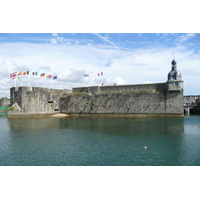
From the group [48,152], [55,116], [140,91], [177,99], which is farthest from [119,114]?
[48,152]

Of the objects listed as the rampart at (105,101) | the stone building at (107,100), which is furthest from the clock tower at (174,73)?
the rampart at (105,101)

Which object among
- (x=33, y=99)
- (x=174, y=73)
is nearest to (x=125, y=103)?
(x=33, y=99)

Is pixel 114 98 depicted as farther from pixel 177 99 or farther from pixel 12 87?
pixel 12 87

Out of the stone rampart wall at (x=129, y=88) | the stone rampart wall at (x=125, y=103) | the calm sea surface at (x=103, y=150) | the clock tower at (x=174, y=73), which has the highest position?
the clock tower at (x=174, y=73)

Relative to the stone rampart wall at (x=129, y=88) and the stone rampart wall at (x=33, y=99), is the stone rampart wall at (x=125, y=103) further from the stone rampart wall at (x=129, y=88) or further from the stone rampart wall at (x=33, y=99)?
the stone rampart wall at (x=33, y=99)

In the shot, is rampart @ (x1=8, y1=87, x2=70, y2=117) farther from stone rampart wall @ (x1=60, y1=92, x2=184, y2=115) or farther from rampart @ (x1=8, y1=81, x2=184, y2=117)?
stone rampart wall @ (x1=60, y1=92, x2=184, y2=115)

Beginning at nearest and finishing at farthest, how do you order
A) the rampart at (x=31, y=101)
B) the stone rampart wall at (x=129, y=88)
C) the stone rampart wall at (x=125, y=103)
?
the stone rampart wall at (x=125, y=103) → the stone rampart wall at (x=129, y=88) → the rampart at (x=31, y=101)

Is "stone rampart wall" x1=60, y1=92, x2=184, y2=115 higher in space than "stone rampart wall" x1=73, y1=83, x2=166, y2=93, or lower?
lower

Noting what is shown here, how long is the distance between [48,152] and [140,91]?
26.1 meters

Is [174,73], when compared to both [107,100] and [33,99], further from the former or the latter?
[33,99]

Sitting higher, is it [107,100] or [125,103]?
[107,100]

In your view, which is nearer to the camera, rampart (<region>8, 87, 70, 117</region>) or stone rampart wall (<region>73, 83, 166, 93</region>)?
stone rampart wall (<region>73, 83, 166, 93</region>)

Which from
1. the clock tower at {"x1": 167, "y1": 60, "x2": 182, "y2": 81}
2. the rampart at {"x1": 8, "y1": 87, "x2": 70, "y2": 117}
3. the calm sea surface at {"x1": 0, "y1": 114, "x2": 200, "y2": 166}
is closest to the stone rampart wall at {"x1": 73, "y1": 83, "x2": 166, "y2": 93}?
the rampart at {"x1": 8, "y1": 87, "x2": 70, "y2": 117}

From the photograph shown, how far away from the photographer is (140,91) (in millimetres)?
37531
